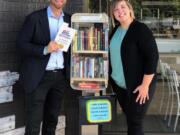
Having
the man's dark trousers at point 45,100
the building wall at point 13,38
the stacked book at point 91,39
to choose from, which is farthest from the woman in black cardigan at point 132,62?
the building wall at point 13,38

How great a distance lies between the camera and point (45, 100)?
4109 millimetres

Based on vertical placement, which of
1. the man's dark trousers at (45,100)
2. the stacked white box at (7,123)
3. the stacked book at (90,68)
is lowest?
the stacked white box at (7,123)

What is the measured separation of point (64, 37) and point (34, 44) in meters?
0.27

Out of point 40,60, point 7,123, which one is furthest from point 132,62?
point 7,123

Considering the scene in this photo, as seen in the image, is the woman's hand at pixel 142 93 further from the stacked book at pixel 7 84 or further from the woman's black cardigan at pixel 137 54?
the stacked book at pixel 7 84

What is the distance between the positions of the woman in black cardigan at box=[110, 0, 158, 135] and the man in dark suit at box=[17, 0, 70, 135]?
1.55 feet

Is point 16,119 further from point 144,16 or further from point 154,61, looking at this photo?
point 144,16

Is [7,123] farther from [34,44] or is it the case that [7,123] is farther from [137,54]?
[137,54]

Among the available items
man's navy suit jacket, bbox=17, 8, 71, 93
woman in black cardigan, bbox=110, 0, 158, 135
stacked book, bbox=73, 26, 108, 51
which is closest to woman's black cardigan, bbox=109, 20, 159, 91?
woman in black cardigan, bbox=110, 0, 158, 135

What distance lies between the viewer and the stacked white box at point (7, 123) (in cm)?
409

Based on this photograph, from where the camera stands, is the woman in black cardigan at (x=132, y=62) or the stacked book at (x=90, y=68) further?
the stacked book at (x=90, y=68)

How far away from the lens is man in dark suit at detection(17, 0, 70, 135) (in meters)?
3.83

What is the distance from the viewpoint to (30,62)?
154 inches

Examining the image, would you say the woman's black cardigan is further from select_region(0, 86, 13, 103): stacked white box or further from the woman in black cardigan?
select_region(0, 86, 13, 103): stacked white box
